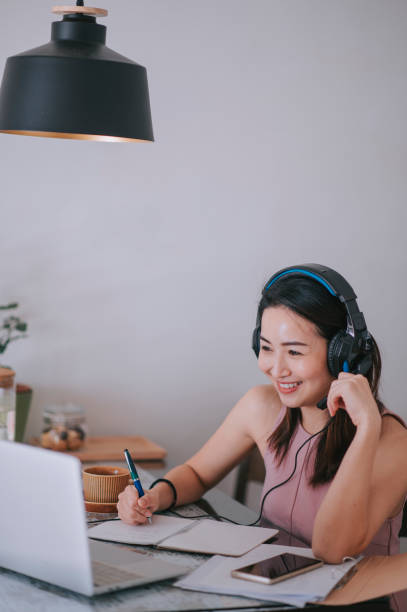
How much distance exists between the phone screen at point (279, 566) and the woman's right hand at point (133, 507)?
30 centimetres

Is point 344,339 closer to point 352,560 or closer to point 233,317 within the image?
point 352,560

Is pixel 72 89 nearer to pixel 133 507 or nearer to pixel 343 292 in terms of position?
pixel 343 292

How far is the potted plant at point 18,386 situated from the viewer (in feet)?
7.34

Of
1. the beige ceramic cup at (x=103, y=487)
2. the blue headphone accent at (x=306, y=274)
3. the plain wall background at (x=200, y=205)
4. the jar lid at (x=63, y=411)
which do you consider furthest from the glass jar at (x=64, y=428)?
the blue headphone accent at (x=306, y=274)

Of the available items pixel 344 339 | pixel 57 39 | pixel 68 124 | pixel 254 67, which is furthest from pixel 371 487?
pixel 254 67

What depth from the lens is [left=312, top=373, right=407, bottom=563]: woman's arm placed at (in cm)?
133

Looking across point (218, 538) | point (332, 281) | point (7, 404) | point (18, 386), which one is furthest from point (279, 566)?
point (18, 386)

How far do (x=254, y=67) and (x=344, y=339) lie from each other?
54.3 inches

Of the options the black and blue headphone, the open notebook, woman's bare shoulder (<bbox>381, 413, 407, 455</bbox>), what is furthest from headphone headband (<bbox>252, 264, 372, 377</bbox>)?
the open notebook

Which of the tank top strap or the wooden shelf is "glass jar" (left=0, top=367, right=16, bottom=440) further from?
the tank top strap

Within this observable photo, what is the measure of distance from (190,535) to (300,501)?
345 millimetres

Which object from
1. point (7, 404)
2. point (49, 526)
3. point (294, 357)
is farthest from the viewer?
point (7, 404)

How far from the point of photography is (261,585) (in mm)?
1143

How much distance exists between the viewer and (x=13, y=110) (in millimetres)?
1379
